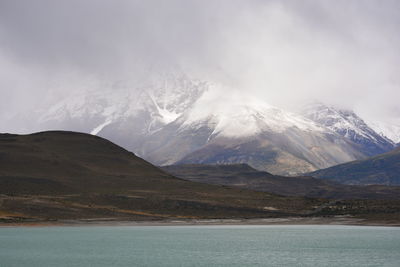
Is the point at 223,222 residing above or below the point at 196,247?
above

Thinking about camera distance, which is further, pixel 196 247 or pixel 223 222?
pixel 223 222

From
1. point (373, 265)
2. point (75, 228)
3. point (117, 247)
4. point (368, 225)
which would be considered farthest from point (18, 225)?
point (373, 265)

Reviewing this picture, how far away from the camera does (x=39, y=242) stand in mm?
115688

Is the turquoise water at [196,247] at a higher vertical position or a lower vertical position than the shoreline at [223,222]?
lower

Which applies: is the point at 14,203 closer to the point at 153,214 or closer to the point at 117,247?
the point at 153,214

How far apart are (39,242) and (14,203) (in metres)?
71.5

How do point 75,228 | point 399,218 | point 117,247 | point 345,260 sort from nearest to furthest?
point 345,260 → point 117,247 → point 75,228 → point 399,218

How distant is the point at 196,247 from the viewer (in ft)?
359

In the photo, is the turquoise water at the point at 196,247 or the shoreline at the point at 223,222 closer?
the turquoise water at the point at 196,247

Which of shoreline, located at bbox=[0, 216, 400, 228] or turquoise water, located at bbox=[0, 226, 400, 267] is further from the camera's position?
shoreline, located at bbox=[0, 216, 400, 228]

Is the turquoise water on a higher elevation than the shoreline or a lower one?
lower

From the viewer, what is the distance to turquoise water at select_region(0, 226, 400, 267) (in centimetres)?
8994

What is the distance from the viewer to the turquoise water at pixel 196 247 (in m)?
89.9

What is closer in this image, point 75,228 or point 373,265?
point 373,265
